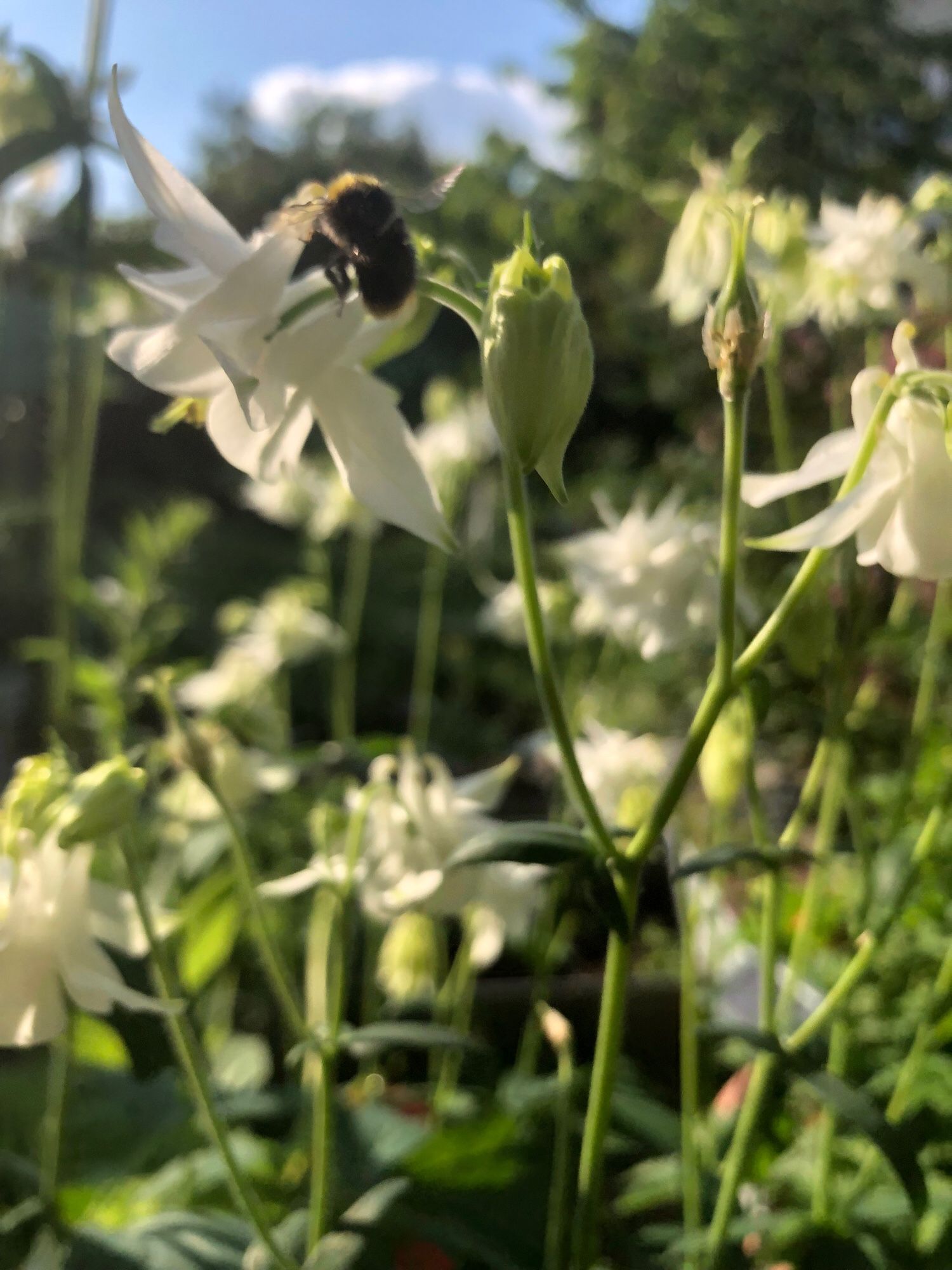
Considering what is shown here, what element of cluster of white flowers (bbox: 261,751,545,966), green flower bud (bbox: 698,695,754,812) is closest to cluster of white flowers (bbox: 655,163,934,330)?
green flower bud (bbox: 698,695,754,812)

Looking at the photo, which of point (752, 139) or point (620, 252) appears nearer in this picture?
point (752, 139)

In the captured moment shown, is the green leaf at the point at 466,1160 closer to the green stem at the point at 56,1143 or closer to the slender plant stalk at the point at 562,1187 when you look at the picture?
the slender plant stalk at the point at 562,1187

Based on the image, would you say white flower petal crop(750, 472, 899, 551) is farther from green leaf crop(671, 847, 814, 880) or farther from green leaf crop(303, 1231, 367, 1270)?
green leaf crop(303, 1231, 367, 1270)

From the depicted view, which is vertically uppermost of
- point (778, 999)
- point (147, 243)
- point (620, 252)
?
point (620, 252)

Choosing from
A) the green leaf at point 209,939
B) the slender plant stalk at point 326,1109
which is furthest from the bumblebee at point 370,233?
the green leaf at point 209,939

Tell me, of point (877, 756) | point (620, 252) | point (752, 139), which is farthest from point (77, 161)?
point (620, 252)

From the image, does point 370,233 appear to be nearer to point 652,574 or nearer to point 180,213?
point 180,213

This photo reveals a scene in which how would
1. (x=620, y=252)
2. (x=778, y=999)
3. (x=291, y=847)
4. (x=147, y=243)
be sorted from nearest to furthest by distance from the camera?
1. (x=778, y=999)
2. (x=147, y=243)
3. (x=291, y=847)
4. (x=620, y=252)

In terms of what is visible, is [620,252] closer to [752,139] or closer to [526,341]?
[752,139]
